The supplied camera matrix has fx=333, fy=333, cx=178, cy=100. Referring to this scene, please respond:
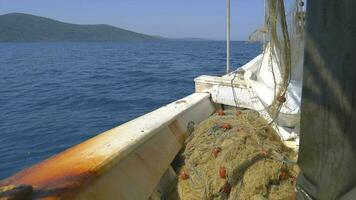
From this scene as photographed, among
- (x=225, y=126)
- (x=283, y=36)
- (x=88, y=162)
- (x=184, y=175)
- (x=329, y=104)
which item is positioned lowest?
(x=184, y=175)

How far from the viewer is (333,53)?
3.94 ft

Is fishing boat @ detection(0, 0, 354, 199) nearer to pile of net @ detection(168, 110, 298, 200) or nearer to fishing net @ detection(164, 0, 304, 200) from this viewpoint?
fishing net @ detection(164, 0, 304, 200)

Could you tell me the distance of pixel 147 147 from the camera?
2834mm

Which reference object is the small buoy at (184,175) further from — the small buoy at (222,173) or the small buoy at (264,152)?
the small buoy at (264,152)

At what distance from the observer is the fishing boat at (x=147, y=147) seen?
191 cm

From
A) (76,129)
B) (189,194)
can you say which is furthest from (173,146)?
(76,129)

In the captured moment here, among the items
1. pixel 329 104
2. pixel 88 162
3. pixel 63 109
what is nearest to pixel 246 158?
pixel 88 162

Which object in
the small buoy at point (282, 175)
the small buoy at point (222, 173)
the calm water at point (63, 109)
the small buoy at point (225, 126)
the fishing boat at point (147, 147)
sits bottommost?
the calm water at point (63, 109)

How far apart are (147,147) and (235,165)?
2.60 ft

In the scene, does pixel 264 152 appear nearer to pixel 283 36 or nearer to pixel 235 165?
pixel 235 165

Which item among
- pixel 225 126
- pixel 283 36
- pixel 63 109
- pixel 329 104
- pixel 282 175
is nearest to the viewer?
pixel 329 104

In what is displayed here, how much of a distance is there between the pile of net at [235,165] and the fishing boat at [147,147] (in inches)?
8.0

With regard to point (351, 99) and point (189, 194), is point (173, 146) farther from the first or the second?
point (351, 99)

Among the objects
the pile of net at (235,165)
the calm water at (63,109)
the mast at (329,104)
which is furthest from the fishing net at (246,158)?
the calm water at (63,109)
